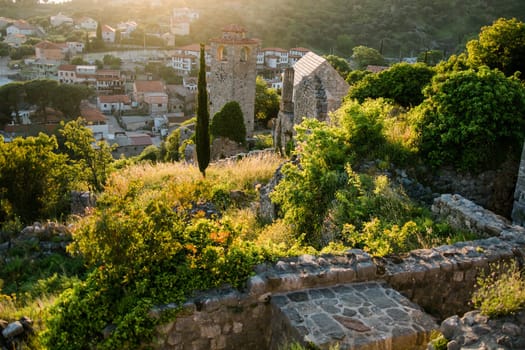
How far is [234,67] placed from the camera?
25.9m

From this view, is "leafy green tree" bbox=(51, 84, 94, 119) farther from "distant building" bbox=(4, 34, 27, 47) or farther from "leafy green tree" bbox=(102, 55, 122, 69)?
"distant building" bbox=(4, 34, 27, 47)

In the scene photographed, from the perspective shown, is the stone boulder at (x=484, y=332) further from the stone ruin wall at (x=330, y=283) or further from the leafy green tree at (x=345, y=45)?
the leafy green tree at (x=345, y=45)

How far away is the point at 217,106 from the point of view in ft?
88.8

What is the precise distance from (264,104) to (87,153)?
20279 mm

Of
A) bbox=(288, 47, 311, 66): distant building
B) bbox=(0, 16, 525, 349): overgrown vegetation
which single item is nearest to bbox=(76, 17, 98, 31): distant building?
bbox=(288, 47, 311, 66): distant building

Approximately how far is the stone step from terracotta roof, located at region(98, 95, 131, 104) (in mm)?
60069

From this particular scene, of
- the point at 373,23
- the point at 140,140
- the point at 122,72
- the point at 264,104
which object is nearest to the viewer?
the point at 264,104

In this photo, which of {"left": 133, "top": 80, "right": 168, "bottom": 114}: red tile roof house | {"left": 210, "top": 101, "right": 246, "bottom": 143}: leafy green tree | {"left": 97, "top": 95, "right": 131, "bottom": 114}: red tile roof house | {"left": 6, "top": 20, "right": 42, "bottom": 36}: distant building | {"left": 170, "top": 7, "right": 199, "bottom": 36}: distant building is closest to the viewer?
{"left": 210, "top": 101, "right": 246, "bottom": 143}: leafy green tree

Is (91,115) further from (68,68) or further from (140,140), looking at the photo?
(68,68)

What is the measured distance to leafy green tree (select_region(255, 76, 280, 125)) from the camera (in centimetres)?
3184

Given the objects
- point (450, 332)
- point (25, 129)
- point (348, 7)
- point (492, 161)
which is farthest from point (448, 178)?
point (348, 7)

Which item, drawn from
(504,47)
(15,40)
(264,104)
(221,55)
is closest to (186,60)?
(15,40)

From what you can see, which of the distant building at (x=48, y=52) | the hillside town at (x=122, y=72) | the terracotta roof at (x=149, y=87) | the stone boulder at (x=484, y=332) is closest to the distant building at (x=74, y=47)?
the hillside town at (x=122, y=72)

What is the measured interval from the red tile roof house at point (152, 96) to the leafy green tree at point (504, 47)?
51.7 metres
